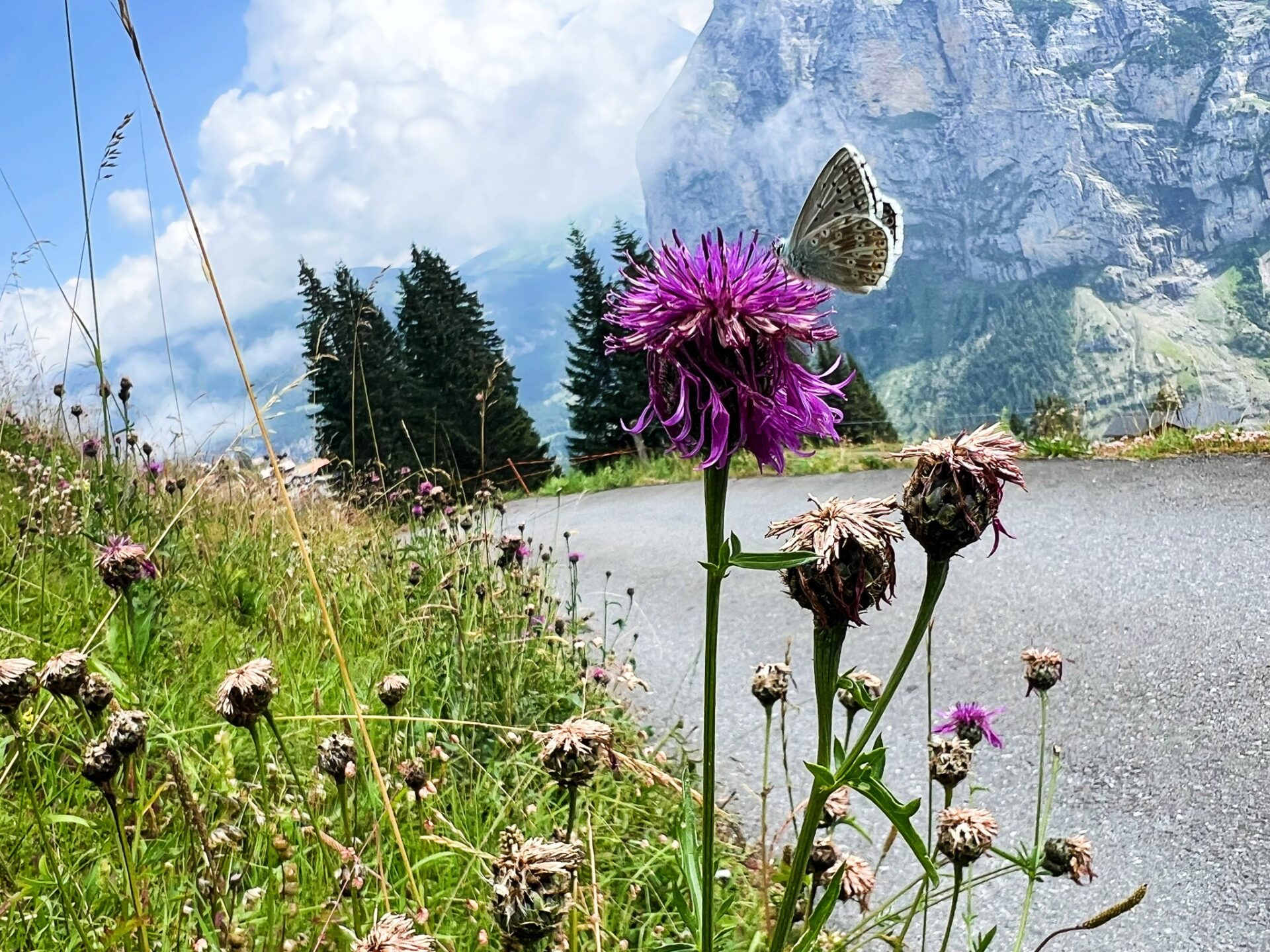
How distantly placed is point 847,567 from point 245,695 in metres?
1.04

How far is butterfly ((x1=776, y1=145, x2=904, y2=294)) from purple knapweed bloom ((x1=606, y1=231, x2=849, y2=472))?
197 cm

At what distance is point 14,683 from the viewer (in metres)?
1.50

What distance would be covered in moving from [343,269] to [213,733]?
28.7 m

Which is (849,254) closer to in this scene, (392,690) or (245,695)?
(392,690)

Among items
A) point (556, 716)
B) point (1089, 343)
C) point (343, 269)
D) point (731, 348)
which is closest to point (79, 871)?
point (556, 716)

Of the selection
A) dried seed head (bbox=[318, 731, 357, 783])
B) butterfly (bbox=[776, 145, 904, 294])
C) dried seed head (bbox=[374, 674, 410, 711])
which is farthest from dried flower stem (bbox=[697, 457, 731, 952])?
butterfly (bbox=[776, 145, 904, 294])

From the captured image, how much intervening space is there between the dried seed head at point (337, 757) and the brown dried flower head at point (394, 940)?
54cm

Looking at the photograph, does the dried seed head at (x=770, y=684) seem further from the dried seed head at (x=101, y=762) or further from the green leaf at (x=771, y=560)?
the dried seed head at (x=101, y=762)

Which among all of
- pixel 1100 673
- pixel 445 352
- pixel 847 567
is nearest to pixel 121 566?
pixel 847 567

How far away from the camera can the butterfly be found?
3387 mm

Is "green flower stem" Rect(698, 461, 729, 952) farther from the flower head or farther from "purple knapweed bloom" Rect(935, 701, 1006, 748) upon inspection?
the flower head

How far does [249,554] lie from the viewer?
16.3 feet

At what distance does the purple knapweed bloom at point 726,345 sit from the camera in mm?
1236

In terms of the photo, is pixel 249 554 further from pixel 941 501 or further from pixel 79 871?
pixel 941 501
